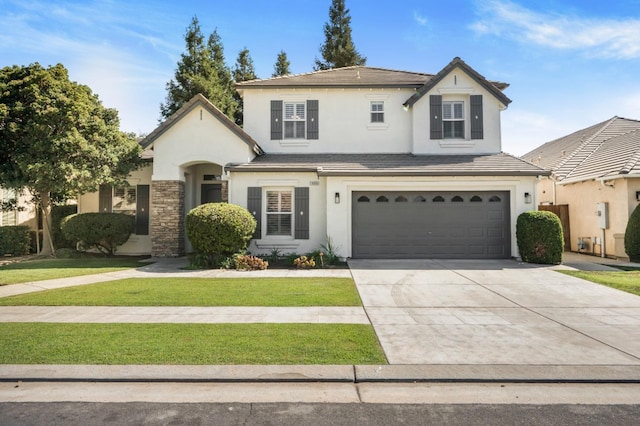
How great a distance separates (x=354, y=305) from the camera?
7480mm

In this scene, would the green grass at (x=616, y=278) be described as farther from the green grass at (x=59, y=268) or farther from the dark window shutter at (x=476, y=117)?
the green grass at (x=59, y=268)

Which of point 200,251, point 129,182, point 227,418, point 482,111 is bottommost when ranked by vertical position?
point 227,418

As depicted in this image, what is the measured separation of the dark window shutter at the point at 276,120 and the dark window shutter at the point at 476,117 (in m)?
7.72

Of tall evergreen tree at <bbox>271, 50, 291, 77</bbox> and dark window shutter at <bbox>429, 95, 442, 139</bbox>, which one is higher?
tall evergreen tree at <bbox>271, 50, 291, 77</bbox>

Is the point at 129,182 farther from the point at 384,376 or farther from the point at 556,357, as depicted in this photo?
the point at 556,357

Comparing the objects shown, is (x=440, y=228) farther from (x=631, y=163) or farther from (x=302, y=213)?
(x=631, y=163)

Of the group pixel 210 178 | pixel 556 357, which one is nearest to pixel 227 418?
pixel 556 357

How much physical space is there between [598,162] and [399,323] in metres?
15.2

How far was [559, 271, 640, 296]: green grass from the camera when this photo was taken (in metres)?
9.14

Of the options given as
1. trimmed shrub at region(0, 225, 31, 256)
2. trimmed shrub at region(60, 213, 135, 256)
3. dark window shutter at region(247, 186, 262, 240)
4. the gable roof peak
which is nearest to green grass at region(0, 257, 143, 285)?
trimmed shrub at region(60, 213, 135, 256)

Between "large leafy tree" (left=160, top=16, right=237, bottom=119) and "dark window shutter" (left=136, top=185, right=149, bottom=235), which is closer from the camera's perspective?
"dark window shutter" (left=136, top=185, right=149, bottom=235)

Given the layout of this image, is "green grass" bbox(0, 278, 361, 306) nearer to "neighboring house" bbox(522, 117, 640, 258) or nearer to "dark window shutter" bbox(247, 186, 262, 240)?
"dark window shutter" bbox(247, 186, 262, 240)

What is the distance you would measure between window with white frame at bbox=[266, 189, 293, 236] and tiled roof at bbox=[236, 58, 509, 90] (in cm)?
462

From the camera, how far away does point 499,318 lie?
21.9 ft
